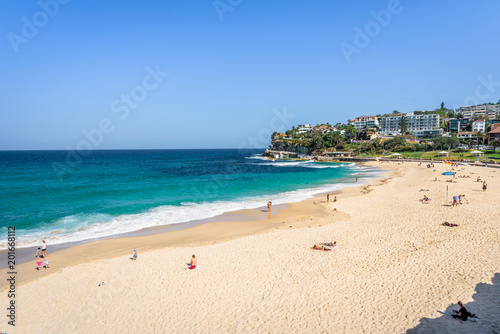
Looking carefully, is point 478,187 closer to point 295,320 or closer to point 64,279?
point 295,320

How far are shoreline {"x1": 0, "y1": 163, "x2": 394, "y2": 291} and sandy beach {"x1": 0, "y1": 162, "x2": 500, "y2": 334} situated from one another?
0.42ft

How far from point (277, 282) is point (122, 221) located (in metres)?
14.9

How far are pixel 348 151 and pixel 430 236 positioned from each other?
9217cm

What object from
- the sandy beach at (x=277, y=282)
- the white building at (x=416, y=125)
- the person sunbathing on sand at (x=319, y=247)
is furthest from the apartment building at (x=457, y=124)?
the person sunbathing on sand at (x=319, y=247)

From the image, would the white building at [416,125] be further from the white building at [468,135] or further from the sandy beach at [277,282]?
the sandy beach at [277,282]

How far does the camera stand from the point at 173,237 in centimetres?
1728

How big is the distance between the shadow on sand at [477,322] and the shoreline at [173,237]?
34.4ft

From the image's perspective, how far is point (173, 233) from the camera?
18109 millimetres

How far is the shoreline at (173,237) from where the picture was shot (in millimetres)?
13891

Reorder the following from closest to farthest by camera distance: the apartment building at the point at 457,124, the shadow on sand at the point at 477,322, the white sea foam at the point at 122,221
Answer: the shadow on sand at the point at 477,322 < the white sea foam at the point at 122,221 < the apartment building at the point at 457,124

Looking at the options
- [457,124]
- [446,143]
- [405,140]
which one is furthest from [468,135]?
[457,124]

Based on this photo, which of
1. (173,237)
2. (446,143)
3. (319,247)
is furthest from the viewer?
(446,143)

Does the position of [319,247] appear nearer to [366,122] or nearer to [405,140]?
[405,140]

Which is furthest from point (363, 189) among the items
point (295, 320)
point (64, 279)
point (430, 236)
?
point (64, 279)
